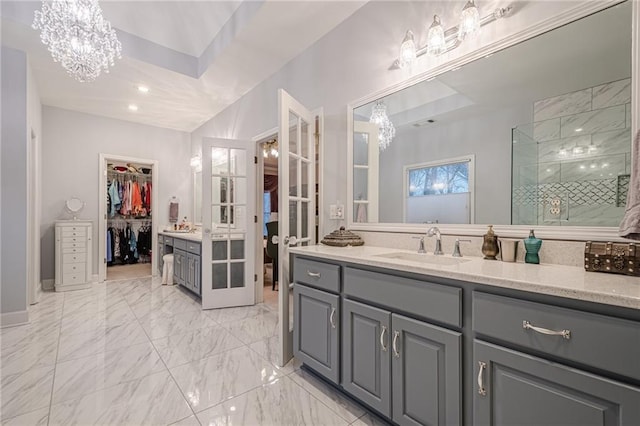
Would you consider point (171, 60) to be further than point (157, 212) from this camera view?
No

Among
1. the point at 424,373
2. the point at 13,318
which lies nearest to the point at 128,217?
the point at 13,318

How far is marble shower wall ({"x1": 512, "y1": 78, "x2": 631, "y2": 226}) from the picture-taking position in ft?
4.14

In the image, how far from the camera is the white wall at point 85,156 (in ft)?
14.8

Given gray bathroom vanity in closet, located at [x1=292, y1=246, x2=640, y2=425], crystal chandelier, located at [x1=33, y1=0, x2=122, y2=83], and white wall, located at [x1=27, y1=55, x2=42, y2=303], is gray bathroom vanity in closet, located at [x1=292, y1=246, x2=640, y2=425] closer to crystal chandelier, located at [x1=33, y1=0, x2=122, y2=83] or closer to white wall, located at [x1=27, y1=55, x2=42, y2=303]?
crystal chandelier, located at [x1=33, y1=0, x2=122, y2=83]

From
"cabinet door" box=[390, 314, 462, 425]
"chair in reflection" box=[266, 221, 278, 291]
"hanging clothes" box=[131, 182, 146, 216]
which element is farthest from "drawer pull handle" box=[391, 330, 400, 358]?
"hanging clothes" box=[131, 182, 146, 216]

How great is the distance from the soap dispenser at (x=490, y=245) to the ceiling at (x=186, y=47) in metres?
2.10

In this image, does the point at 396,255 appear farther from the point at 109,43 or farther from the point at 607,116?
the point at 109,43

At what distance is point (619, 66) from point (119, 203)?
7.17 m

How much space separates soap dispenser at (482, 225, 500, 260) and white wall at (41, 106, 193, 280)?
5.59m

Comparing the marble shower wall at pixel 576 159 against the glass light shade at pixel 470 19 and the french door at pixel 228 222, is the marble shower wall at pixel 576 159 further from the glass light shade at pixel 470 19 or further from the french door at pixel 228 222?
the french door at pixel 228 222

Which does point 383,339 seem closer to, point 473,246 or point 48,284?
point 473,246

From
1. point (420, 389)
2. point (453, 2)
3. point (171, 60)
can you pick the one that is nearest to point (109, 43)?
point (171, 60)

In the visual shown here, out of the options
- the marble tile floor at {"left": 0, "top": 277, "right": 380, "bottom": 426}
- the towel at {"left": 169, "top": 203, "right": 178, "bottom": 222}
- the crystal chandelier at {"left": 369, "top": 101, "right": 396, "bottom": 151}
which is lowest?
the marble tile floor at {"left": 0, "top": 277, "right": 380, "bottom": 426}

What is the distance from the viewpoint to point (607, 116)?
4.26ft
